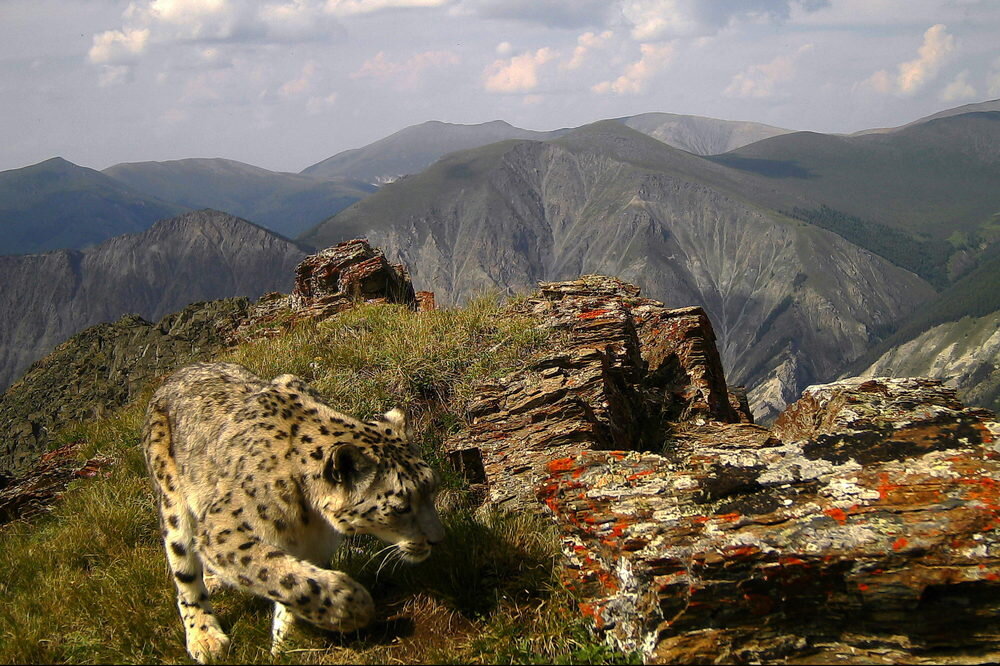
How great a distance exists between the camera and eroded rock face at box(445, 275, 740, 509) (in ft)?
29.7

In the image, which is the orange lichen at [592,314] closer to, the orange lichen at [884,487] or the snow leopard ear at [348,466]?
the orange lichen at [884,487]

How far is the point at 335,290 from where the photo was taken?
21.3 meters

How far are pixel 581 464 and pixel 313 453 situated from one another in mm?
2643

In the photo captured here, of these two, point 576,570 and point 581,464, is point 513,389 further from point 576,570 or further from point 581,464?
point 576,570

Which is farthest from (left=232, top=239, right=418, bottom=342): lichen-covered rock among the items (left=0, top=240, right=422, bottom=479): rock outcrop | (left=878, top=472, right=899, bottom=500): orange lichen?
(left=878, top=472, right=899, bottom=500): orange lichen

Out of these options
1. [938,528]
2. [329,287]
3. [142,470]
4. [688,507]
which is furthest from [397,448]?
[329,287]

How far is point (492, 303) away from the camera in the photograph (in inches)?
558

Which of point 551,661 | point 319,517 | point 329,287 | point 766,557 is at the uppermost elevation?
point 329,287

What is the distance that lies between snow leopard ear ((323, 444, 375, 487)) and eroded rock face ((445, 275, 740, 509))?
8.70ft

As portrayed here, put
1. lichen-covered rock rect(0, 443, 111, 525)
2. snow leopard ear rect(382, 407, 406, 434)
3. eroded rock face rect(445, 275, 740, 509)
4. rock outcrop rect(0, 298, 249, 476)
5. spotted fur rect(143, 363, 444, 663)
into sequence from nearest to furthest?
spotted fur rect(143, 363, 444, 663), snow leopard ear rect(382, 407, 406, 434), eroded rock face rect(445, 275, 740, 509), lichen-covered rock rect(0, 443, 111, 525), rock outcrop rect(0, 298, 249, 476)

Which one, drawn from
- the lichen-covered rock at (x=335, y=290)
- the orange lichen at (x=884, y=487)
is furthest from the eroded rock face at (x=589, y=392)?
the lichen-covered rock at (x=335, y=290)

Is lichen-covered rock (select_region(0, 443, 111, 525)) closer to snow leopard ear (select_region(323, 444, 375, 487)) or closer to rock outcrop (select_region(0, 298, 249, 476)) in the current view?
rock outcrop (select_region(0, 298, 249, 476))

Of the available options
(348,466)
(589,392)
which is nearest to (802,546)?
(348,466)

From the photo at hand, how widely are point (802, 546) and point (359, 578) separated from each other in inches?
154
